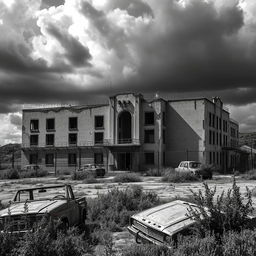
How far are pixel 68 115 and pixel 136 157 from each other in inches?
530

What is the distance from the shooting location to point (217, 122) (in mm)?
55406

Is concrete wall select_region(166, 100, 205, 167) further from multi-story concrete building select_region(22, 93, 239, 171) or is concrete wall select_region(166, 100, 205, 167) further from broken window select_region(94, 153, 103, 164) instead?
broken window select_region(94, 153, 103, 164)

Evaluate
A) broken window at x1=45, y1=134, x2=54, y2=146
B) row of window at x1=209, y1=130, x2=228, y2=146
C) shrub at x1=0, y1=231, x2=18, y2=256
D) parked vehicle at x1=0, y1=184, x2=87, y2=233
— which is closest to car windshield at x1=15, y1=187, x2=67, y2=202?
parked vehicle at x1=0, y1=184, x2=87, y2=233

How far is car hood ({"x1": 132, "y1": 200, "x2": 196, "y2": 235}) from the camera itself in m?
6.07

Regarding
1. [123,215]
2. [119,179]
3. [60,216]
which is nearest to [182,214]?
[60,216]

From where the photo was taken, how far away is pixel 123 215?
33.1 feet

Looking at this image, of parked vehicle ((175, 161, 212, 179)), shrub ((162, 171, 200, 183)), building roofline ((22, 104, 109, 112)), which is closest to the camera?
shrub ((162, 171, 200, 183))

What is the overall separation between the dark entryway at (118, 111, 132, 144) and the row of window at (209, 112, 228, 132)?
39.3 feet

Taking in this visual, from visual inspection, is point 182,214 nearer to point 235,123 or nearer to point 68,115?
point 68,115

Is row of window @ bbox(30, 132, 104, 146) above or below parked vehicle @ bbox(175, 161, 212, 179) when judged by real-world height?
above

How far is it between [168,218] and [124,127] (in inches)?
1819

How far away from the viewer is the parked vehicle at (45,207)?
278 inches

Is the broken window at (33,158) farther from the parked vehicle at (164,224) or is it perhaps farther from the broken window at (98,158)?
the parked vehicle at (164,224)

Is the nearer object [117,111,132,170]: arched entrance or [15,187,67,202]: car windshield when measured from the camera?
[15,187,67,202]: car windshield
